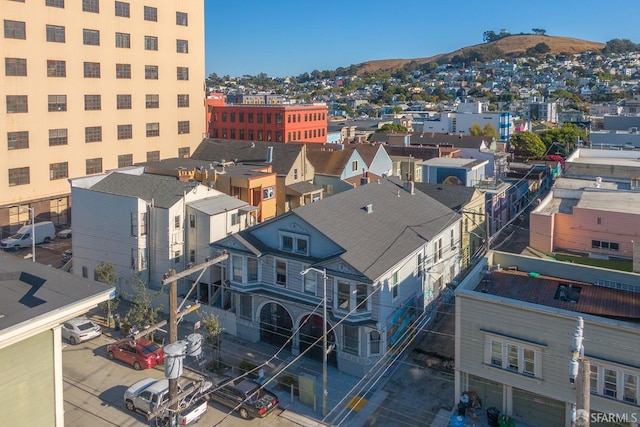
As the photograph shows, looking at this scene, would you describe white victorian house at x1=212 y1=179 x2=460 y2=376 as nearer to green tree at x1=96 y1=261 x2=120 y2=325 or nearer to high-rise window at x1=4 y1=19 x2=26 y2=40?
green tree at x1=96 y1=261 x2=120 y2=325

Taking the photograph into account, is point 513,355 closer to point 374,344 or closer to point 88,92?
point 374,344

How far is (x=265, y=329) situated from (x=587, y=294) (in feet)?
46.8

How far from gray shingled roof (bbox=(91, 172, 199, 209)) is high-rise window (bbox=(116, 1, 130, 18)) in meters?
23.1

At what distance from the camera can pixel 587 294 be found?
2005 centimetres

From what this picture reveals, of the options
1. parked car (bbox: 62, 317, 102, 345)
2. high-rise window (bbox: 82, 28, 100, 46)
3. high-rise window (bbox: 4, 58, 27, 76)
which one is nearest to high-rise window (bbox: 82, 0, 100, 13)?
high-rise window (bbox: 82, 28, 100, 46)

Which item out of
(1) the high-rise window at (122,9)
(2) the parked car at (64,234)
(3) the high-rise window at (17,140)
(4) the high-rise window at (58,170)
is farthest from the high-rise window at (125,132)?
(2) the parked car at (64,234)

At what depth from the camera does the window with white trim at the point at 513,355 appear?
Answer: 18422 mm

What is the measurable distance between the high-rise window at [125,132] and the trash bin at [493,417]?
44.5 m

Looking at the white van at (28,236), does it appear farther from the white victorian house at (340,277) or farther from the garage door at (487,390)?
the garage door at (487,390)

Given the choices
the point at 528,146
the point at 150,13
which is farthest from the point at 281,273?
the point at 528,146

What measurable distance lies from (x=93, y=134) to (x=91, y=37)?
28.9ft

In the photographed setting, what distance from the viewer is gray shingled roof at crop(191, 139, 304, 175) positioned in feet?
145

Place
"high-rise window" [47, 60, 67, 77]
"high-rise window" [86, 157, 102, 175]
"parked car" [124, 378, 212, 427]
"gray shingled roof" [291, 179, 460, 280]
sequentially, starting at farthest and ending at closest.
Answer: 1. "high-rise window" [86, 157, 102, 175]
2. "high-rise window" [47, 60, 67, 77]
3. "gray shingled roof" [291, 179, 460, 280]
4. "parked car" [124, 378, 212, 427]

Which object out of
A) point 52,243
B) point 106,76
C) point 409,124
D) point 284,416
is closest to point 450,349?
point 284,416
